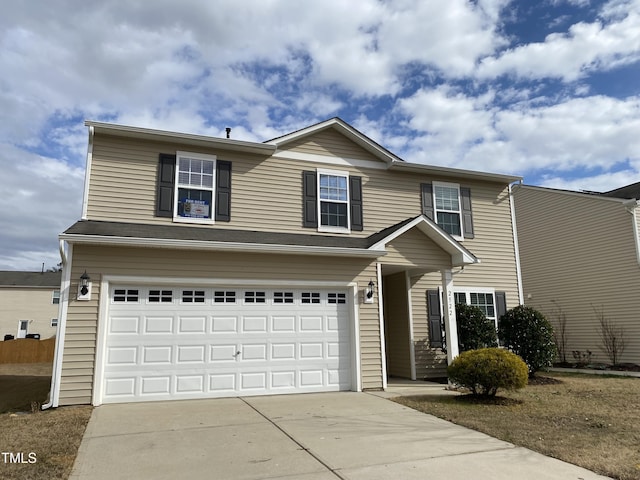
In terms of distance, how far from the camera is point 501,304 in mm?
13602

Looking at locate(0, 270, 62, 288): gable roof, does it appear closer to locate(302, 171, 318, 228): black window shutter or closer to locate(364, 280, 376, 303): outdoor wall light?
locate(302, 171, 318, 228): black window shutter

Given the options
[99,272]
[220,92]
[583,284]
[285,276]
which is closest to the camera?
[99,272]

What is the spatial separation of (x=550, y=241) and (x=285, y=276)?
12944mm

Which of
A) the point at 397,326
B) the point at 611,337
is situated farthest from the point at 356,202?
the point at 611,337

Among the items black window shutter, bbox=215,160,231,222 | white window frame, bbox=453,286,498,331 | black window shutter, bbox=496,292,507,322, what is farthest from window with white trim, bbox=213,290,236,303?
black window shutter, bbox=496,292,507,322

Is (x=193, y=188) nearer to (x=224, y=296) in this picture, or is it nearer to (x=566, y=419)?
(x=224, y=296)

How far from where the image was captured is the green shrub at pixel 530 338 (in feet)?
39.5

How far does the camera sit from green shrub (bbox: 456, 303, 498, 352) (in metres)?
11.8

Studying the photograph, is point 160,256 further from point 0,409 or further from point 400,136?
point 400,136

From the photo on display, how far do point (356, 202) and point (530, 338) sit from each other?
5.71m

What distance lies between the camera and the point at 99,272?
29.0ft

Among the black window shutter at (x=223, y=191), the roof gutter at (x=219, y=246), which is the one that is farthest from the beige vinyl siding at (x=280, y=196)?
the roof gutter at (x=219, y=246)

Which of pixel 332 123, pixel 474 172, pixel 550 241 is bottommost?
pixel 550 241

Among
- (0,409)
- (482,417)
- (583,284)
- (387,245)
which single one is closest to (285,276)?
(387,245)
